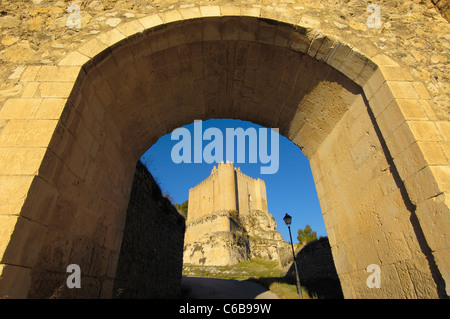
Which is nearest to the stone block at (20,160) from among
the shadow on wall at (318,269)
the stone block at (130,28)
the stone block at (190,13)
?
the stone block at (130,28)

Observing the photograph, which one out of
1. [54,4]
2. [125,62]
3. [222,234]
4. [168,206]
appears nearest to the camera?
[125,62]

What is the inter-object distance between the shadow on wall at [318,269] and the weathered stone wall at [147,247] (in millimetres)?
6845

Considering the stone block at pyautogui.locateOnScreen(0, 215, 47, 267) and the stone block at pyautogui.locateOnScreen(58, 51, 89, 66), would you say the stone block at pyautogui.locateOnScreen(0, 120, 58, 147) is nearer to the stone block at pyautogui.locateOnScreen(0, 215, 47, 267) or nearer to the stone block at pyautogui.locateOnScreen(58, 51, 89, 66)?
the stone block at pyautogui.locateOnScreen(0, 215, 47, 267)

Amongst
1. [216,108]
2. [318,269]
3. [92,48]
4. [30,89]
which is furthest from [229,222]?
[30,89]

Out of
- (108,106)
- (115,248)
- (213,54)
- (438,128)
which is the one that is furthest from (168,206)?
(438,128)

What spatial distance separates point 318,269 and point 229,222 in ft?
56.0

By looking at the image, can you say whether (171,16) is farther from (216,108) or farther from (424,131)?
(424,131)

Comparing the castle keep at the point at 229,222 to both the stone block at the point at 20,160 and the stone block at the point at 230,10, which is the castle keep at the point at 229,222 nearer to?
the stone block at the point at 230,10

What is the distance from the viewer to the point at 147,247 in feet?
21.0

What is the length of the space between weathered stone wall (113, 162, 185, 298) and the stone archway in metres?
1.52
